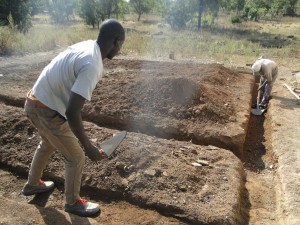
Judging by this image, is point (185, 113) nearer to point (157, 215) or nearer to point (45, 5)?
point (157, 215)

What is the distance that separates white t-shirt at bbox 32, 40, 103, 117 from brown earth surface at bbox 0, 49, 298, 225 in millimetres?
1104

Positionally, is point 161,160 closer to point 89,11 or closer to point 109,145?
point 109,145

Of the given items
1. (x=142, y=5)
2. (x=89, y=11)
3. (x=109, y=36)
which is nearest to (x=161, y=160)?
(x=109, y=36)

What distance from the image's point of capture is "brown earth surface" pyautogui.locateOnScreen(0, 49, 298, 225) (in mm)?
3232

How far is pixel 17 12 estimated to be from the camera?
14086 mm

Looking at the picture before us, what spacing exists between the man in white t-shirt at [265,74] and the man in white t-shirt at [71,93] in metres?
4.99

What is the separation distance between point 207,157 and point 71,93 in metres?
2.44

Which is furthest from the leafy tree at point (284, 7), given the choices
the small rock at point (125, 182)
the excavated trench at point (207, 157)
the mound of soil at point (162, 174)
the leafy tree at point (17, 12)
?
the small rock at point (125, 182)

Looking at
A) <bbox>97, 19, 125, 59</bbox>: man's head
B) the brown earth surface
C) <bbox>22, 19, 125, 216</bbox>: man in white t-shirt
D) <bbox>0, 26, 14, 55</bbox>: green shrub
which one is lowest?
the brown earth surface

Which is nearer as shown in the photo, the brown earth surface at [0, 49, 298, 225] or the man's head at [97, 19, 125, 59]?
the man's head at [97, 19, 125, 59]

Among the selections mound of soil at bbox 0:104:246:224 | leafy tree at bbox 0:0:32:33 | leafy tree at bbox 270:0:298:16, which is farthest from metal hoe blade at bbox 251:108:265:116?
leafy tree at bbox 270:0:298:16

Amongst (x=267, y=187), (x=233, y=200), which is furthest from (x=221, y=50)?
(x=233, y=200)

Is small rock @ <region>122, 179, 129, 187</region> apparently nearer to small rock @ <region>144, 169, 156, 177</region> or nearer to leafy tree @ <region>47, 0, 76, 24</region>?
small rock @ <region>144, 169, 156, 177</region>

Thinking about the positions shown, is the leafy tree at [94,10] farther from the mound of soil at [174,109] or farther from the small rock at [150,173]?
the small rock at [150,173]
